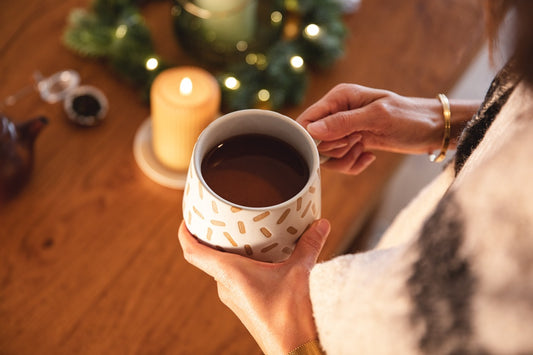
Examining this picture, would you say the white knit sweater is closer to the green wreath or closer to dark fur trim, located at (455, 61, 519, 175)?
dark fur trim, located at (455, 61, 519, 175)

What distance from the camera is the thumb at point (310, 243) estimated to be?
0.56 meters

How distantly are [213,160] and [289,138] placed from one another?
0.27 feet

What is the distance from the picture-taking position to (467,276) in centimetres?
39

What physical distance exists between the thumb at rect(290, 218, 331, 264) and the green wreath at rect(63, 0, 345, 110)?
463mm

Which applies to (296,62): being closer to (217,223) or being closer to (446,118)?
(446,118)

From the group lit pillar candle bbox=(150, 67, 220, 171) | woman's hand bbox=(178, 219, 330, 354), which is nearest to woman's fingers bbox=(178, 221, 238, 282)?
woman's hand bbox=(178, 219, 330, 354)

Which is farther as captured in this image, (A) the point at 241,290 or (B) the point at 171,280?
(B) the point at 171,280

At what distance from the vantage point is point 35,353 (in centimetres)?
77

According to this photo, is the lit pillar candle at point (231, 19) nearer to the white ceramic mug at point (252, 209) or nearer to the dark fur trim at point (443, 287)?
the white ceramic mug at point (252, 209)

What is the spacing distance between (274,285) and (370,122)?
0.25 meters

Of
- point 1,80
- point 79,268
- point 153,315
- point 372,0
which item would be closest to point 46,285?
point 79,268

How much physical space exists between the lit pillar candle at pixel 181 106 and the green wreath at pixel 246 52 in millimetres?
117

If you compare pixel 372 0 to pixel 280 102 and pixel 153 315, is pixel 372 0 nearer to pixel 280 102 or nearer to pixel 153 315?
pixel 280 102

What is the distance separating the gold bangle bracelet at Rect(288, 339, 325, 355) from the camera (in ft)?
1.75
